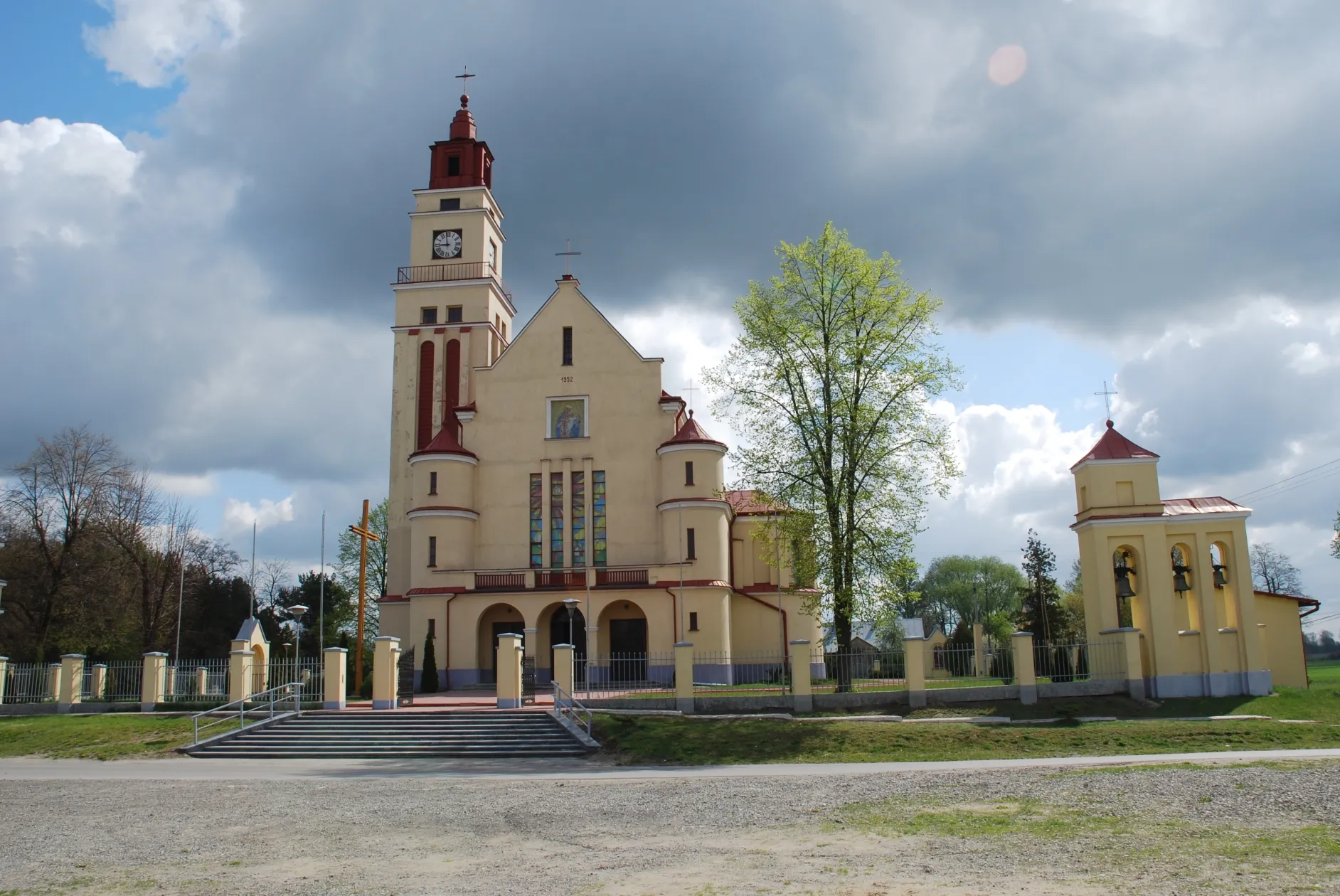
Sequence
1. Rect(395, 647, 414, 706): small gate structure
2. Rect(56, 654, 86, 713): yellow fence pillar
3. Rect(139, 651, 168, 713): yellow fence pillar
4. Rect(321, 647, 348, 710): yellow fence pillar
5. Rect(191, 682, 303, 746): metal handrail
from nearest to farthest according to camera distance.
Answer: Rect(191, 682, 303, 746): metal handrail < Rect(321, 647, 348, 710): yellow fence pillar < Rect(139, 651, 168, 713): yellow fence pillar < Rect(56, 654, 86, 713): yellow fence pillar < Rect(395, 647, 414, 706): small gate structure

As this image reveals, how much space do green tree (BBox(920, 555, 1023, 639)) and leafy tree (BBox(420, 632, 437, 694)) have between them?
6165 centimetres

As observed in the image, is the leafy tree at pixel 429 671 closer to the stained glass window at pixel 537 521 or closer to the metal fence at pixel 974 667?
the stained glass window at pixel 537 521

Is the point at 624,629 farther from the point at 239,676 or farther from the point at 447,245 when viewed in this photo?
the point at 447,245

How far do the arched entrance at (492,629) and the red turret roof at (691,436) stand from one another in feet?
28.0

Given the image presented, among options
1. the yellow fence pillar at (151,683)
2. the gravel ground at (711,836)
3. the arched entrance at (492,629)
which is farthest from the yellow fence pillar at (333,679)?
the arched entrance at (492,629)

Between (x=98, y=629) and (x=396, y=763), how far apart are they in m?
30.0

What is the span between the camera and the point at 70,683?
1180 inches

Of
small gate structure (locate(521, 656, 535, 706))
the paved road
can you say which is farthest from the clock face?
the paved road

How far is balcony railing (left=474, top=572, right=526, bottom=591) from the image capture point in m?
36.7

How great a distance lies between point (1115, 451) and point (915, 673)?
8.64 m

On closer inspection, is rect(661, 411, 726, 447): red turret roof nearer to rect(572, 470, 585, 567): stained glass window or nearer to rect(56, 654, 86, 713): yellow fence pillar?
rect(572, 470, 585, 567): stained glass window

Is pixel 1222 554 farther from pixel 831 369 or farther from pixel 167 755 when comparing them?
pixel 167 755

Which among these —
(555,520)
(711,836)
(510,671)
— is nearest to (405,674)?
(555,520)

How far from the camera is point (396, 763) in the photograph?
20828 millimetres
